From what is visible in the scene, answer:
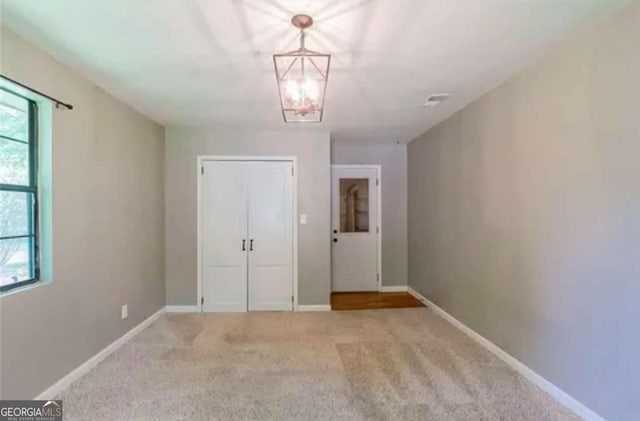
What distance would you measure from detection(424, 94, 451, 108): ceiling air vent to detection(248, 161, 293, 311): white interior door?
6.48 ft

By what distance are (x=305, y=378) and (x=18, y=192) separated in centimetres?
240

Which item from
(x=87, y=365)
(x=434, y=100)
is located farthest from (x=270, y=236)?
(x=434, y=100)

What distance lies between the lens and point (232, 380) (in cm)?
292

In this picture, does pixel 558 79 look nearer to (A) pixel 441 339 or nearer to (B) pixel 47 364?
(A) pixel 441 339

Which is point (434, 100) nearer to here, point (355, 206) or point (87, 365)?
point (355, 206)

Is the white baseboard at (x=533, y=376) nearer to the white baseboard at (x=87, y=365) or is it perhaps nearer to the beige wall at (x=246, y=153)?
the beige wall at (x=246, y=153)

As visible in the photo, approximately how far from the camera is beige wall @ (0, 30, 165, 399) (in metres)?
2.38

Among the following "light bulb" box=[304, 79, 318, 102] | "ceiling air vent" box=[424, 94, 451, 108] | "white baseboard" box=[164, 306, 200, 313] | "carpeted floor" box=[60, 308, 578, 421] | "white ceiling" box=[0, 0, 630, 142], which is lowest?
"carpeted floor" box=[60, 308, 578, 421]

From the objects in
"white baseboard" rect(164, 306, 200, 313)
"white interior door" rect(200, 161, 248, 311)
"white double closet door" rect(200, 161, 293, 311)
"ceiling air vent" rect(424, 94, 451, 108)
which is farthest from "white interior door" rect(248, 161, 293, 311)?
"ceiling air vent" rect(424, 94, 451, 108)

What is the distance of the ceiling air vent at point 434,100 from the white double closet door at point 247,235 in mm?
1967

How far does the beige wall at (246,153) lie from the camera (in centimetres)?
491

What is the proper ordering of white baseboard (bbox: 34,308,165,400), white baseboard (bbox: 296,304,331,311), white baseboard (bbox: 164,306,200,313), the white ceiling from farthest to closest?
white baseboard (bbox: 296,304,331,311)
white baseboard (bbox: 164,306,200,313)
white baseboard (bbox: 34,308,165,400)
the white ceiling

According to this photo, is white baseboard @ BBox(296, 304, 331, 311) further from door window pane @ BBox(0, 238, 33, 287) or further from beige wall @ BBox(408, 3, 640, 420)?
door window pane @ BBox(0, 238, 33, 287)

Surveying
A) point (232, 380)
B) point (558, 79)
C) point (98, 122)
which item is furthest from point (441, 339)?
point (98, 122)
